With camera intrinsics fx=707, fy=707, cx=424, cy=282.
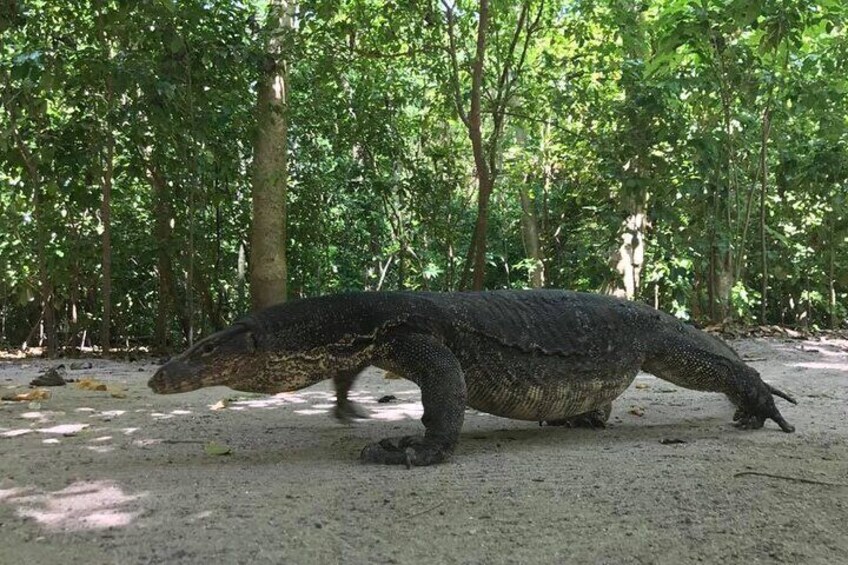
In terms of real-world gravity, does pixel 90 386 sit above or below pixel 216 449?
above

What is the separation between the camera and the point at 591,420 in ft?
15.1

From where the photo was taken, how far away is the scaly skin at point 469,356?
348 centimetres

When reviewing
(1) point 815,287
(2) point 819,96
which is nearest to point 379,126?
(2) point 819,96

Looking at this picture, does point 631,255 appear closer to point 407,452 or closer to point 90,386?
point 90,386

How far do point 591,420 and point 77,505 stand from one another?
311 centimetres

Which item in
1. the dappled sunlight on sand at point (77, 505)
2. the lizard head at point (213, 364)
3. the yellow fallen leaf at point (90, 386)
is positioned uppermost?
the lizard head at point (213, 364)

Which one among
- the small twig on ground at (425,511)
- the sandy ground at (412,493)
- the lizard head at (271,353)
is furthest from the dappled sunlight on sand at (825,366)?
the small twig on ground at (425,511)

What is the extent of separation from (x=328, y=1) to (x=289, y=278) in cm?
580

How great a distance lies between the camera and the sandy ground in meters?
2.24

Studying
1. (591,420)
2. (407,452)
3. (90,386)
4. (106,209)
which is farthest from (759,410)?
(106,209)

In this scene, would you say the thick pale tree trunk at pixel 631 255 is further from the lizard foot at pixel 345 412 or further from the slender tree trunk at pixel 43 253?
the slender tree trunk at pixel 43 253

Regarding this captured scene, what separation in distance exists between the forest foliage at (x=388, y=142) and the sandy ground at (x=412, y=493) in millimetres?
3920

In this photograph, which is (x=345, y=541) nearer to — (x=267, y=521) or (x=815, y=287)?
(x=267, y=521)

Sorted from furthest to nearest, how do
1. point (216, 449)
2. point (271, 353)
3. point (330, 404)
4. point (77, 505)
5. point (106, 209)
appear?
point (106, 209) < point (330, 404) < point (216, 449) < point (271, 353) < point (77, 505)
